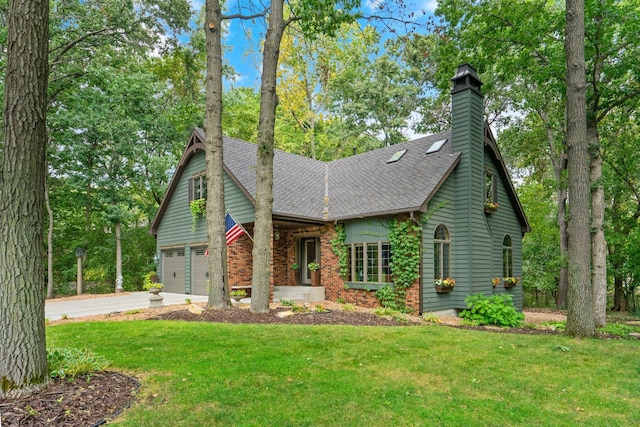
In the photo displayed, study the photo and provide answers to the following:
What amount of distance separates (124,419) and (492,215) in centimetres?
1217

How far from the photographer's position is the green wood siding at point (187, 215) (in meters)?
12.8

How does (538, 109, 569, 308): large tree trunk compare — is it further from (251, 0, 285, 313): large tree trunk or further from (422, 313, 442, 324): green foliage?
(251, 0, 285, 313): large tree trunk

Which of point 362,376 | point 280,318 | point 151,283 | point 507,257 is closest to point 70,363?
point 362,376

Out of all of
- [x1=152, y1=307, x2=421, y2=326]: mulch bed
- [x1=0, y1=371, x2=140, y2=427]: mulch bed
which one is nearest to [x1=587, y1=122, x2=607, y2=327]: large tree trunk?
[x1=152, y1=307, x2=421, y2=326]: mulch bed

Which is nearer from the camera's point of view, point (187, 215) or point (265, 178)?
point (265, 178)

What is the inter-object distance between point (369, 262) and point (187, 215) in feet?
25.0

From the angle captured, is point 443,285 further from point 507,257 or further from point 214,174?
point 214,174

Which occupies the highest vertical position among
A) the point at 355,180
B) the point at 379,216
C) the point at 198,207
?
the point at 355,180

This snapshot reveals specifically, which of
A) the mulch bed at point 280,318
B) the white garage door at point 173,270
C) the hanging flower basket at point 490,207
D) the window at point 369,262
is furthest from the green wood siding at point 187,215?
the hanging flower basket at point 490,207

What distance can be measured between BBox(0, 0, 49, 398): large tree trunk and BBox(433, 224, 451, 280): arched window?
9417 millimetres

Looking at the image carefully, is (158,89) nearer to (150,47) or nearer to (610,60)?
(150,47)

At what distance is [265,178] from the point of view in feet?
28.6

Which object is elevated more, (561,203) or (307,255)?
(561,203)

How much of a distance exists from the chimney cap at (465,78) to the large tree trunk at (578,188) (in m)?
4.32
